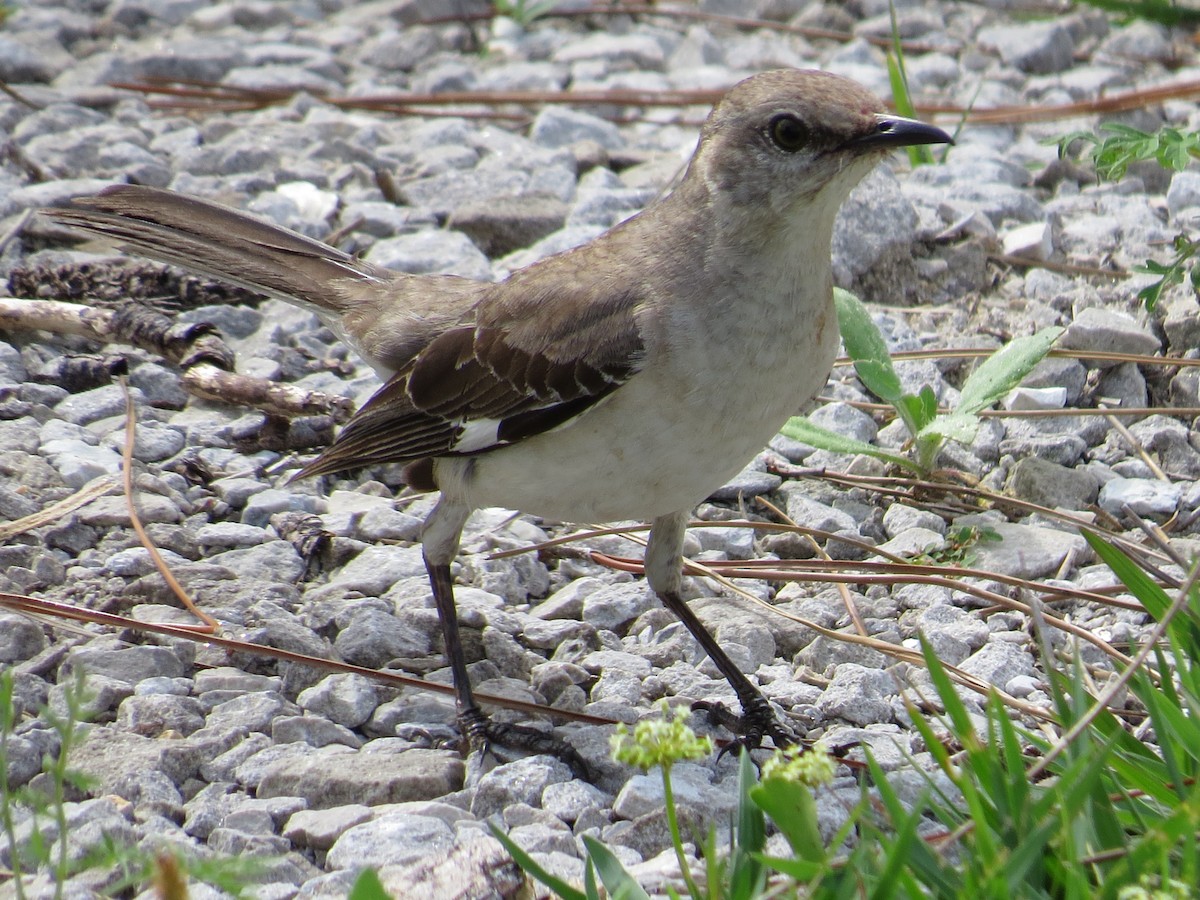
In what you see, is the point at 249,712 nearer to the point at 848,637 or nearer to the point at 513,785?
the point at 513,785

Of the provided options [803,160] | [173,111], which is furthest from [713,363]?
[173,111]

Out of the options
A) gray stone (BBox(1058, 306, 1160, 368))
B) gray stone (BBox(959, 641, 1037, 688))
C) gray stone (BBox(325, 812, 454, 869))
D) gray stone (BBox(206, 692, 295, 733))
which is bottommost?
gray stone (BBox(206, 692, 295, 733))

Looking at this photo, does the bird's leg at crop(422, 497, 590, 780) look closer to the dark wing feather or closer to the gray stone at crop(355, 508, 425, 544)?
the dark wing feather

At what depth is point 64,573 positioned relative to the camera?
423cm

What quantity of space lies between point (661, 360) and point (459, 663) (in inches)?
40.2

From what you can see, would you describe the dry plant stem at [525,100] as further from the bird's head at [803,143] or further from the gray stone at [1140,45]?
the bird's head at [803,143]

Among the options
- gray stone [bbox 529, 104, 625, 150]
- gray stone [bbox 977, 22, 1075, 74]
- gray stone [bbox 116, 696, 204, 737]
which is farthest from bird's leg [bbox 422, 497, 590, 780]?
gray stone [bbox 977, 22, 1075, 74]

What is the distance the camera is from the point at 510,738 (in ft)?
12.3

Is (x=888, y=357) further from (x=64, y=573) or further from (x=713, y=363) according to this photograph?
(x=64, y=573)

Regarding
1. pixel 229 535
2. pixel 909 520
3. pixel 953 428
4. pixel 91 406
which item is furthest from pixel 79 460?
pixel 953 428

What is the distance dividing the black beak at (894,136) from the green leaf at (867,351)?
95cm

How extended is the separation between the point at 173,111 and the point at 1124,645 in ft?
18.2

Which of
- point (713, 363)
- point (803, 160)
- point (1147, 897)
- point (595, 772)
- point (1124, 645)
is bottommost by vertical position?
point (595, 772)

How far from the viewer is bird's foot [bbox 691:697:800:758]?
3.83 meters
